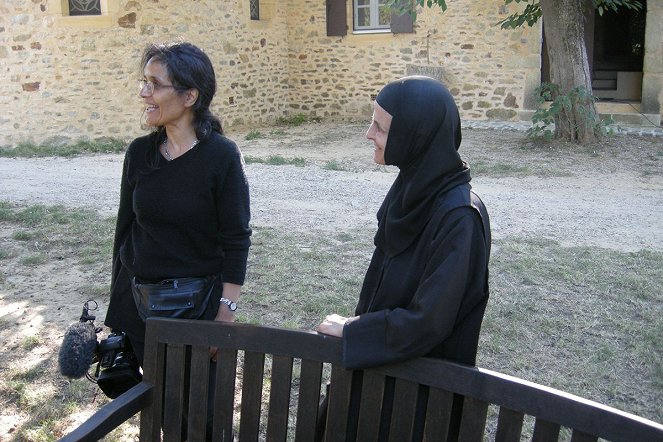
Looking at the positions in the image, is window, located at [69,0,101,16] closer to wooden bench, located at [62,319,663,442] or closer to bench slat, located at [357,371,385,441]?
wooden bench, located at [62,319,663,442]

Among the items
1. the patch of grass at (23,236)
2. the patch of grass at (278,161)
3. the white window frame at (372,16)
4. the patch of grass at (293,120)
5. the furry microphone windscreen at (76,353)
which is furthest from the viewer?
the patch of grass at (293,120)

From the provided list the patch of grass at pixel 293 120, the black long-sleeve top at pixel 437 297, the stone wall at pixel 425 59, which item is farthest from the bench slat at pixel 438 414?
the patch of grass at pixel 293 120

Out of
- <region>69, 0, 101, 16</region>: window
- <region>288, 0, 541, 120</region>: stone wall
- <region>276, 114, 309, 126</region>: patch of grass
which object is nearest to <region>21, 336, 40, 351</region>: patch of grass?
<region>69, 0, 101, 16</region>: window

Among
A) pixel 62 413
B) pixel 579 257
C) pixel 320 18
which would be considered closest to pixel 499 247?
pixel 579 257

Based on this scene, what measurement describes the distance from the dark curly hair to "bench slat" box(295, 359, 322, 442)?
903mm

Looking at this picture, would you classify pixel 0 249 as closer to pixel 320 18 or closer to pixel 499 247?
pixel 499 247

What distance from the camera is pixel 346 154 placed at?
34.4ft

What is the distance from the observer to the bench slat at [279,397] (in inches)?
80.7

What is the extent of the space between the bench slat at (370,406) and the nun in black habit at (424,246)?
0.08m

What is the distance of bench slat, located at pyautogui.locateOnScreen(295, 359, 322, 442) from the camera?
6.65 ft

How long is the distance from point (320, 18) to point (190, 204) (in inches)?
472

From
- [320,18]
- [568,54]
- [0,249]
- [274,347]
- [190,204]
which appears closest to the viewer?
[274,347]

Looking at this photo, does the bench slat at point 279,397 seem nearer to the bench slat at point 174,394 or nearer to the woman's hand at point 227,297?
the bench slat at point 174,394

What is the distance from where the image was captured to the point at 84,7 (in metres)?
11.2
